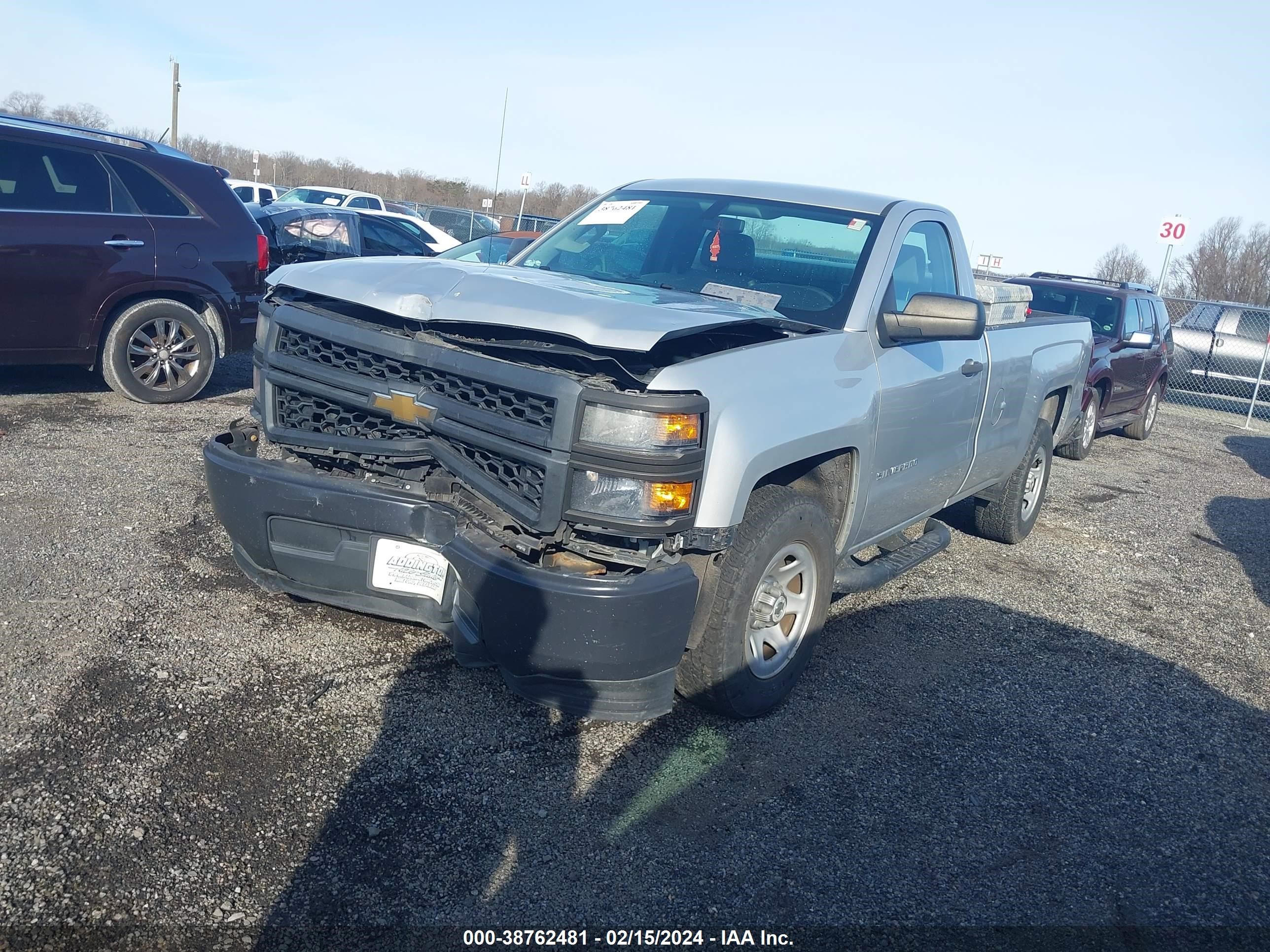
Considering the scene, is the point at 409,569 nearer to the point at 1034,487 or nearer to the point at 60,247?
the point at 1034,487

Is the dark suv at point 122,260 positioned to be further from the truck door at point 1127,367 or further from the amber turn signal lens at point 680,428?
the truck door at point 1127,367

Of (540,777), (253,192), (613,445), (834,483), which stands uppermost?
(253,192)

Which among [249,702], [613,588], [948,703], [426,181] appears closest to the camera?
[613,588]

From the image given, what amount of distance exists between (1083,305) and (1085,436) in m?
1.52

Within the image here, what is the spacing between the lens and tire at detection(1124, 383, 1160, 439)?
12.0 meters

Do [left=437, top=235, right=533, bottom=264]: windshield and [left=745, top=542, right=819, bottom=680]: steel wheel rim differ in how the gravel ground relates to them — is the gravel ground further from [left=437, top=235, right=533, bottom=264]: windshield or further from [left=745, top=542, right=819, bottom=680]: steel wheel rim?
[left=437, top=235, right=533, bottom=264]: windshield

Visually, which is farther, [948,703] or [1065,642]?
[1065,642]

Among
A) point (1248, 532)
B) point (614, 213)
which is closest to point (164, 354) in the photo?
point (614, 213)

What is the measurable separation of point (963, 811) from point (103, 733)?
274cm


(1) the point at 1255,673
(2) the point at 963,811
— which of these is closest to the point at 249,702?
(2) the point at 963,811

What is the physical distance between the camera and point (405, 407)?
3.32m

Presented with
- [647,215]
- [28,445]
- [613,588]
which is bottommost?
[28,445]

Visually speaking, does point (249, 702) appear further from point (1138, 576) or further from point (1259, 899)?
point (1138, 576)

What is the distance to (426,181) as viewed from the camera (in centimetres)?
5878
